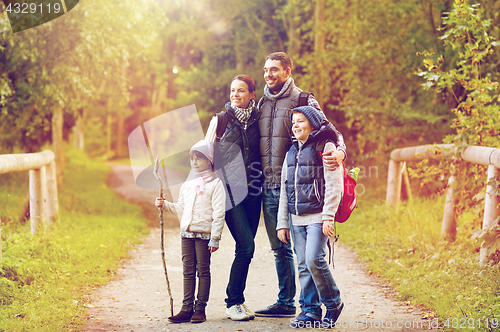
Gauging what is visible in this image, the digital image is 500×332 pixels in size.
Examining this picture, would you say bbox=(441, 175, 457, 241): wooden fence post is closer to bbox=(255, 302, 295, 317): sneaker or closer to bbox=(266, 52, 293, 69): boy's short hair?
bbox=(255, 302, 295, 317): sneaker

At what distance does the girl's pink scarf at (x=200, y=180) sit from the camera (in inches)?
171

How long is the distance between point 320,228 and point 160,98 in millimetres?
41868

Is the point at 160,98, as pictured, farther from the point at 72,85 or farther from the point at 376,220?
the point at 376,220

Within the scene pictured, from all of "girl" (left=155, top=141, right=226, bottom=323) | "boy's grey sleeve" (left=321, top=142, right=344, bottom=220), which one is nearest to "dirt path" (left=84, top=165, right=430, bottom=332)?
"girl" (left=155, top=141, right=226, bottom=323)

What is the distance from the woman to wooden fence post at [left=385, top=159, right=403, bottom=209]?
17.5ft

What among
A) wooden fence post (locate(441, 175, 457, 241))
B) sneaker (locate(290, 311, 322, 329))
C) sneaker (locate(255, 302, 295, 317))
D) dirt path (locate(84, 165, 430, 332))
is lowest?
dirt path (locate(84, 165, 430, 332))

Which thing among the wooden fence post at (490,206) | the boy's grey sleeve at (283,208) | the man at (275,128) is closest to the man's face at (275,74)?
the man at (275,128)

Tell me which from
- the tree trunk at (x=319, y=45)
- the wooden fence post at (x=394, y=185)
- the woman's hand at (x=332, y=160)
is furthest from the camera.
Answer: the tree trunk at (x=319, y=45)

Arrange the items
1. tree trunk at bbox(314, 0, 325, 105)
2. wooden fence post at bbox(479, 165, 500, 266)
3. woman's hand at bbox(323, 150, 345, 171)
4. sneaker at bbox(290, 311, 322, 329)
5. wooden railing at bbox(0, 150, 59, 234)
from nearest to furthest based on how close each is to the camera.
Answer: woman's hand at bbox(323, 150, 345, 171), sneaker at bbox(290, 311, 322, 329), wooden fence post at bbox(479, 165, 500, 266), wooden railing at bbox(0, 150, 59, 234), tree trunk at bbox(314, 0, 325, 105)


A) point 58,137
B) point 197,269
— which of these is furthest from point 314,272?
point 58,137

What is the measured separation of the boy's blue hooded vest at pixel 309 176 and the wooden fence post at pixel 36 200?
480 centimetres

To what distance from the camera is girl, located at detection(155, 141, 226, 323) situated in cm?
432

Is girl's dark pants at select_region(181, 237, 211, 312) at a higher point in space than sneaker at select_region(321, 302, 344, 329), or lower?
higher

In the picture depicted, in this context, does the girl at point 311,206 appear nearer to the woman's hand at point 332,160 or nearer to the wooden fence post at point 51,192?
the woman's hand at point 332,160
